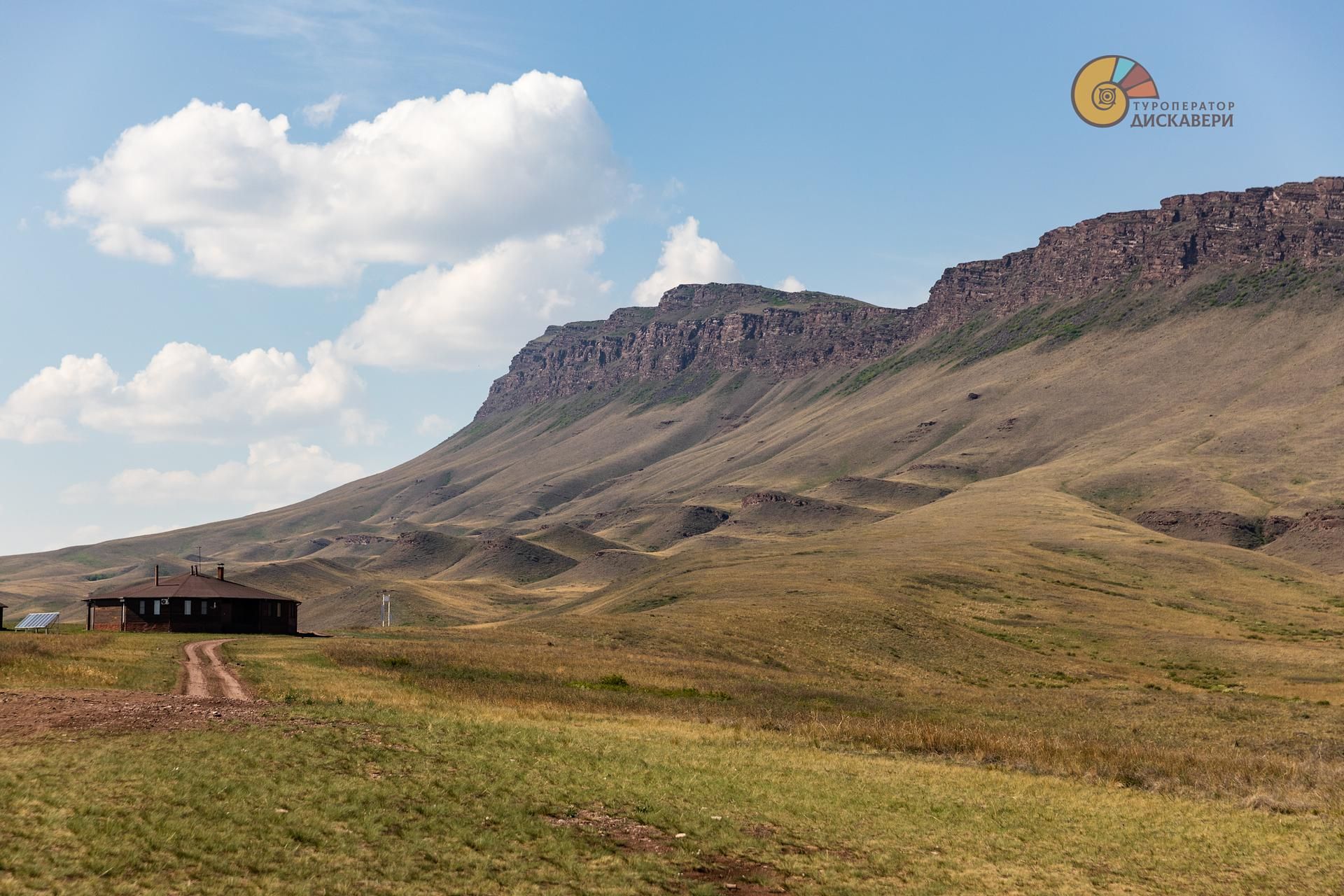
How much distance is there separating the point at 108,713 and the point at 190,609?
61552 millimetres

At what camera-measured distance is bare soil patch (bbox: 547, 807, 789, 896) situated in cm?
2100

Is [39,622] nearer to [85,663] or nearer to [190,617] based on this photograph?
[190,617]

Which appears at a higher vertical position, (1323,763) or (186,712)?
(186,712)

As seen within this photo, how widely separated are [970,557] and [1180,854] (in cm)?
11841

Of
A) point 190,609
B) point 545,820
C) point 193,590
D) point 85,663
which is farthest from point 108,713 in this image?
point 193,590

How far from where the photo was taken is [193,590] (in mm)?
88000

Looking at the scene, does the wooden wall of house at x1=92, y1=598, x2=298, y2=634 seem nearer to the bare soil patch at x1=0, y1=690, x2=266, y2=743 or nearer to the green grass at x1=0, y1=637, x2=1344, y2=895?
the bare soil patch at x1=0, y1=690, x2=266, y2=743

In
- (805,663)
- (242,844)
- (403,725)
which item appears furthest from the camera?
(805,663)

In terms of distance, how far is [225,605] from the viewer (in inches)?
3450

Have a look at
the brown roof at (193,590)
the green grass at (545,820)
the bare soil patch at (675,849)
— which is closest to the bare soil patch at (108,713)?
the green grass at (545,820)

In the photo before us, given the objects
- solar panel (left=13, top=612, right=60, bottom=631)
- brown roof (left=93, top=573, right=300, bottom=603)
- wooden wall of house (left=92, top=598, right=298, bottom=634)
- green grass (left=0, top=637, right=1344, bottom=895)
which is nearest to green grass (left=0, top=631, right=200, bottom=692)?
green grass (left=0, top=637, right=1344, bottom=895)

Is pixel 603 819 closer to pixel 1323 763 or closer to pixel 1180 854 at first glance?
pixel 1180 854

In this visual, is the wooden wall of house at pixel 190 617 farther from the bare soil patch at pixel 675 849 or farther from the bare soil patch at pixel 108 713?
the bare soil patch at pixel 675 849

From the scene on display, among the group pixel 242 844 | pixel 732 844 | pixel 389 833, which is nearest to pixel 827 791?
pixel 732 844
